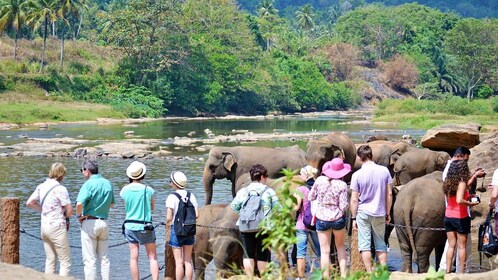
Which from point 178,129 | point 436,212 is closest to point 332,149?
point 436,212

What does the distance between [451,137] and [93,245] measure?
41.1 feet

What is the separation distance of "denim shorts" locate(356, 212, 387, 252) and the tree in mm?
94451

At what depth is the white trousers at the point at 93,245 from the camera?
11250 millimetres

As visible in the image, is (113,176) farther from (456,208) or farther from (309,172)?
(456,208)

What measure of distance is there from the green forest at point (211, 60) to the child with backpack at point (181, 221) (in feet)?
193

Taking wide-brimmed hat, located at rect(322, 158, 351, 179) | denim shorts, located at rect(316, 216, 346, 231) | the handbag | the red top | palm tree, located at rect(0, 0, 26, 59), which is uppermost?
palm tree, located at rect(0, 0, 26, 59)

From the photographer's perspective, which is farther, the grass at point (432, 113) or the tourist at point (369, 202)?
the grass at point (432, 113)

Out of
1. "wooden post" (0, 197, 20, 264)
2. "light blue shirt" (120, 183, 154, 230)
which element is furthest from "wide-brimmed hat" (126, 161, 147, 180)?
"wooden post" (0, 197, 20, 264)

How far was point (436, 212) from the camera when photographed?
44.2ft

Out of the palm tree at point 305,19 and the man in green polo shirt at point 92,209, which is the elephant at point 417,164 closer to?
the man in green polo shirt at point 92,209

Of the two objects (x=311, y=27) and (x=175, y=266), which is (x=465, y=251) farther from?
(x=311, y=27)

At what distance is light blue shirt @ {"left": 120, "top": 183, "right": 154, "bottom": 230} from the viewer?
11103 mm

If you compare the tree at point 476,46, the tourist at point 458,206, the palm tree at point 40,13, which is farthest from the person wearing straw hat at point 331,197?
the tree at point 476,46

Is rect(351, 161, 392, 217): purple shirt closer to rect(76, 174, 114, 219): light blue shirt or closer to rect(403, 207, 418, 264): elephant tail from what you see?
rect(403, 207, 418, 264): elephant tail
